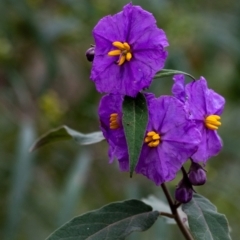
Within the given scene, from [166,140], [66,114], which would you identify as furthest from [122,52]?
[66,114]

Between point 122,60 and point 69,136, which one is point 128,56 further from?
point 69,136

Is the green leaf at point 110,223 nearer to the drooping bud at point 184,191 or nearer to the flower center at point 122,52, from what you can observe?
the drooping bud at point 184,191

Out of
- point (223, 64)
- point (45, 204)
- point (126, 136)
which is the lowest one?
point (45, 204)

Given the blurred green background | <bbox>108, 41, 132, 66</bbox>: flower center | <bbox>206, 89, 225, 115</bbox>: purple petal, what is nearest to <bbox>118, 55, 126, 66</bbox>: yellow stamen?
<bbox>108, 41, 132, 66</bbox>: flower center

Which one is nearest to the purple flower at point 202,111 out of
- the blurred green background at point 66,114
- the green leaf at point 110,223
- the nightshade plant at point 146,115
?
the nightshade plant at point 146,115

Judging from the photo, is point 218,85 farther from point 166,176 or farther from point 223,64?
point 166,176

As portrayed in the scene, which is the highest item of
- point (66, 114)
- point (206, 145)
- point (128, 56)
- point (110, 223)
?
point (128, 56)

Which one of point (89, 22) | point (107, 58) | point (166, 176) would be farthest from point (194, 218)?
point (89, 22)
